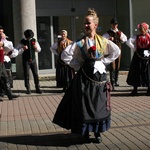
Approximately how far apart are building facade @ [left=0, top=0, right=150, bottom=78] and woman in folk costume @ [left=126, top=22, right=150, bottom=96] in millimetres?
6378

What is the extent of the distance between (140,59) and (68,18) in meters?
7.47

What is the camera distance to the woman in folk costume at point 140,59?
31.6ft

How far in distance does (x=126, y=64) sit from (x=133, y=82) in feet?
23.2

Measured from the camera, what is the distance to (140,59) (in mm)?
9820

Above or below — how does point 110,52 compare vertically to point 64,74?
above

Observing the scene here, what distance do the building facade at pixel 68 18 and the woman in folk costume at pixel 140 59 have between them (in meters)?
6.38

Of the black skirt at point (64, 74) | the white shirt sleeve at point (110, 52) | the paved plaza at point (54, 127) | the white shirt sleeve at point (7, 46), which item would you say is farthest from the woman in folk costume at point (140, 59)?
the white shirt sleeve at point (110, 52)

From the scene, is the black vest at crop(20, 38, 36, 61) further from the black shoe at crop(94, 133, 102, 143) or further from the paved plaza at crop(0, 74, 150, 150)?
the black shoe at crop(94, 133, 102, 143)

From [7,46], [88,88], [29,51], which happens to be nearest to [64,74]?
[29,51]

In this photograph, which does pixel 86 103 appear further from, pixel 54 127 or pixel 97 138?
pixel 54 127

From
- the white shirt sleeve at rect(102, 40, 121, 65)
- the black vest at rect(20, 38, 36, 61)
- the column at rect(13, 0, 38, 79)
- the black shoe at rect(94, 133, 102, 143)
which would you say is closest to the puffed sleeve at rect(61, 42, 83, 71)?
the white shirt sleeve at rect(102, 40, 121, 65)

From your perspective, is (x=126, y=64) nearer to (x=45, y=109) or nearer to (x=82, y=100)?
(x=45, y=109)

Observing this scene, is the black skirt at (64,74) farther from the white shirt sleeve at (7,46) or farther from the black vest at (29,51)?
the white shirt sleeve at (7,46)

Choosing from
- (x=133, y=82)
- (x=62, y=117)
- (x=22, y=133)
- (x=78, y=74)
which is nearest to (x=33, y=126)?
(x=22, y=133)
